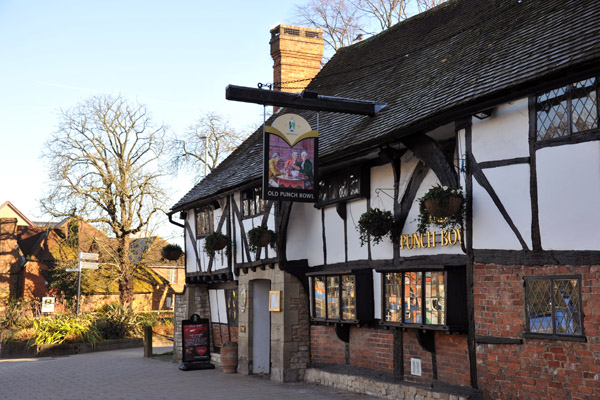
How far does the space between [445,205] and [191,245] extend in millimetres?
12490

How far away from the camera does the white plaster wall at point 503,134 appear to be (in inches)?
344

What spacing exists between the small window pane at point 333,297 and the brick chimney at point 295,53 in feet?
30.3

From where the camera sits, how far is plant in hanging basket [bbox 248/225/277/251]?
14375 mm

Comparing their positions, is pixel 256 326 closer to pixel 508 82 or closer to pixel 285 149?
pixel 285 149

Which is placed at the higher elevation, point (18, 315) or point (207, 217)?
point (207, 217)

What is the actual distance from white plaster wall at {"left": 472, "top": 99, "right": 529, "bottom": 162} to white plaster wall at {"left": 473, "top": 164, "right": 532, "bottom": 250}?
204 millimetres

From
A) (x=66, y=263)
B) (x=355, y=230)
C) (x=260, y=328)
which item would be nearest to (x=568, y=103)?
(x=355, y=230)

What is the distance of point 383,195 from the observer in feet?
38.8

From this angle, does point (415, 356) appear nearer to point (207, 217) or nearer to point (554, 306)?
point (554, 306)

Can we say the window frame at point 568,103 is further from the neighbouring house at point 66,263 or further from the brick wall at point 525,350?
the neighbouring house at point 66,263

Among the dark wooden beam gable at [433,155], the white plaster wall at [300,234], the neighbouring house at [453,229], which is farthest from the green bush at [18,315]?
the dark wooden beam gable at [433,155]

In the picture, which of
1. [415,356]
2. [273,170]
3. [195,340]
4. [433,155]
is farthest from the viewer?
[195,340]

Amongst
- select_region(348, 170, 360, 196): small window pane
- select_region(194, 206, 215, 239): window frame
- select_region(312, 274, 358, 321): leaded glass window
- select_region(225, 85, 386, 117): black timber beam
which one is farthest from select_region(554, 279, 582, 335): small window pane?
select_region(194, 206, 215, 239): window frame

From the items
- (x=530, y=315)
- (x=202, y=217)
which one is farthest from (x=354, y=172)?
(x=202, y=217)
